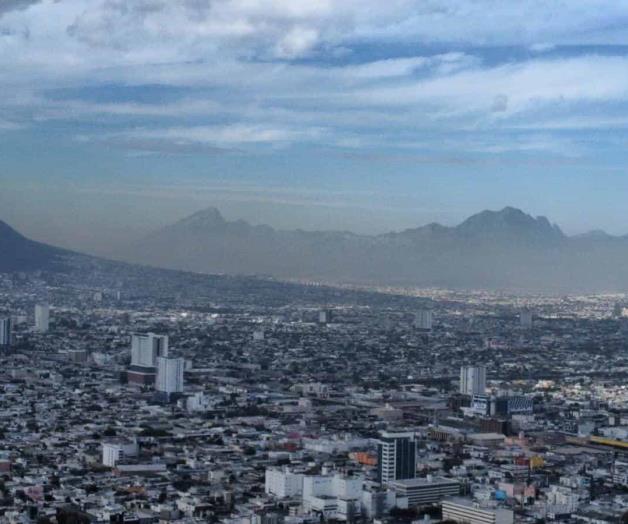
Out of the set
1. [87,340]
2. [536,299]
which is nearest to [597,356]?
[87,340]

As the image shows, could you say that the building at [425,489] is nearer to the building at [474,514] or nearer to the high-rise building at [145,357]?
the building at [474,514]

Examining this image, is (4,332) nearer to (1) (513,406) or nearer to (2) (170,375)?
(2) (170,375)

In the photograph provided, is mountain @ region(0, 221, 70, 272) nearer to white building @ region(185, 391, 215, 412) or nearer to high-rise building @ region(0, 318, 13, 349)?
high-rise building @ region(0, 318, 13, 349)

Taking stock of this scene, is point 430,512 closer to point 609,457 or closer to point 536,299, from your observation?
point 609,457

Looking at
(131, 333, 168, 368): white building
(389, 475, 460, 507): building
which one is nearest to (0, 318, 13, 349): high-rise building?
(131, 333, 168, 368): white building

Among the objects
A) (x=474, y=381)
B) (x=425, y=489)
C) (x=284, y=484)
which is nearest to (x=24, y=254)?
(x=474, y=381)
